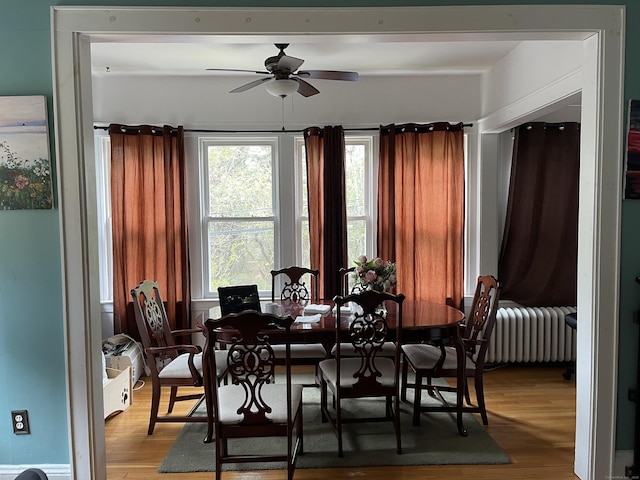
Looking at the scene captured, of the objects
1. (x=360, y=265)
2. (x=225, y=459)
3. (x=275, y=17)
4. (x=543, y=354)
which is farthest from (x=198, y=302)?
(x=543, y=354)

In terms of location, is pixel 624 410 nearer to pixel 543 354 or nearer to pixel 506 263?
pixel 543 354

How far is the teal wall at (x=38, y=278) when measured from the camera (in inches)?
88.0

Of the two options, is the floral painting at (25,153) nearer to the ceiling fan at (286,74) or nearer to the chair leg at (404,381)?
the ceiling fan at (286,74)

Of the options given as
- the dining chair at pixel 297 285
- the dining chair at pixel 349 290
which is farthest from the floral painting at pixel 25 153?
the dining chair at pixel 349 290

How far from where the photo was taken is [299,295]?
4004 millimetres

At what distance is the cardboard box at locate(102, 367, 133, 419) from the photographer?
3.19m

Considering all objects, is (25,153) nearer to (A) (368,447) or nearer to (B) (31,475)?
(B) (31,475)

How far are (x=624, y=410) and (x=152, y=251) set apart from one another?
3.67m

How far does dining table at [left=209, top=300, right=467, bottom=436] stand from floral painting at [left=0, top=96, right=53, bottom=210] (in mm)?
1423

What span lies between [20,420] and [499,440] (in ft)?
Result: 9.10

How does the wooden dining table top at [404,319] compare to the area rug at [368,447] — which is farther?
the wooden dining table top at [404,319]

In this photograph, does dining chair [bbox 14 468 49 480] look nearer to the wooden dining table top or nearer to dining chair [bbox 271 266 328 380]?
the wooden dining table top

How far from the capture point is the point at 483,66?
4160 mm

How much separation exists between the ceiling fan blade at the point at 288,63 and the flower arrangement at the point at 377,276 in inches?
55.7
